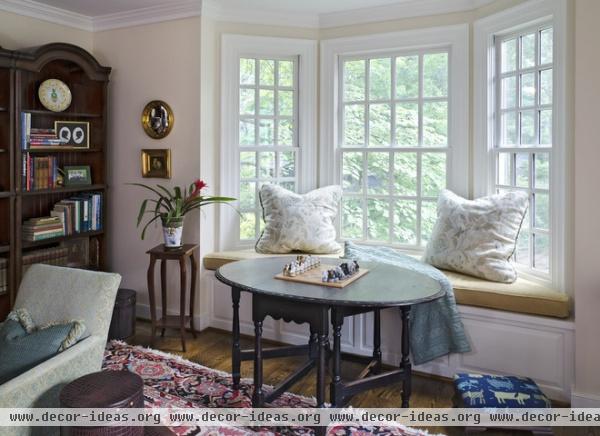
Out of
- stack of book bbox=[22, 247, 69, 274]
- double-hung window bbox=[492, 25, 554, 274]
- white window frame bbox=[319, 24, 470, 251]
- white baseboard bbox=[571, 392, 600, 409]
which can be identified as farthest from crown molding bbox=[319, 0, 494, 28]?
stack of book bbox=[22, 247, 69, 274]

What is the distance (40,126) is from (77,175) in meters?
0.49

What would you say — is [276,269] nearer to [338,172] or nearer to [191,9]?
[338,172]

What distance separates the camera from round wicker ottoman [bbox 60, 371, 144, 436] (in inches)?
68.2

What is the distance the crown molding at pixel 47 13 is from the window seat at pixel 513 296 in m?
3.80

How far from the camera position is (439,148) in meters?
3.91

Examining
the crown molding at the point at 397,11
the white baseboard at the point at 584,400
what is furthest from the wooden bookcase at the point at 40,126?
the white baseboard at the point at 584,400

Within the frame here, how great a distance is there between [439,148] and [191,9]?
2291 millimetres

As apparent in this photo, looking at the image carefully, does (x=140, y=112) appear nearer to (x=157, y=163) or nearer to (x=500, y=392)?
(x=157, y=163)

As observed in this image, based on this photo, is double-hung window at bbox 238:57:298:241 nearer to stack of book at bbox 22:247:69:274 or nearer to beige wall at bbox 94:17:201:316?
beige wall at bbox 94:17:201:316

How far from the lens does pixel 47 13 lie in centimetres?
408

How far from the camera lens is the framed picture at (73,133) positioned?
4.06 meters

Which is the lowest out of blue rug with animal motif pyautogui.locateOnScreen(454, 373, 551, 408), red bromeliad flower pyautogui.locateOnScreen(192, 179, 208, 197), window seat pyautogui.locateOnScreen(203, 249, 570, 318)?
blue rug with animal motif pyautogui.locateOnScreen(454, 373, 551, 408)

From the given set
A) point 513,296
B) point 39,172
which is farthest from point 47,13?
point 513,296

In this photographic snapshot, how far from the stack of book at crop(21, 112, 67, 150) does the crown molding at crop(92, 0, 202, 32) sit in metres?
1.12
